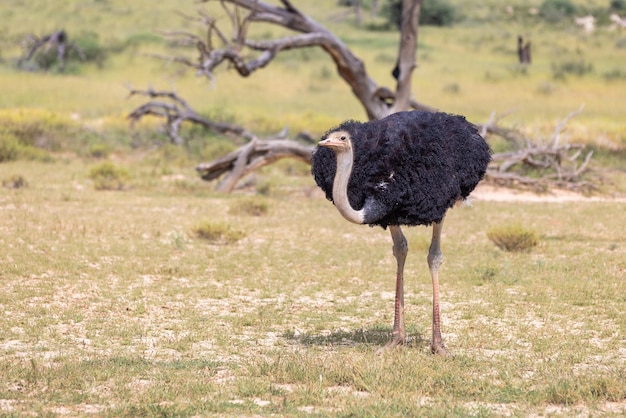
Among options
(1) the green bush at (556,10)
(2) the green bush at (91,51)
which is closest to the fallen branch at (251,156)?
(2) the green bush at (91,51)

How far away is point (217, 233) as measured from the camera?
1375 cm

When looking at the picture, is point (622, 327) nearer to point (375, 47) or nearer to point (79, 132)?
point (79, 132)

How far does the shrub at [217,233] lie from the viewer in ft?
44.8

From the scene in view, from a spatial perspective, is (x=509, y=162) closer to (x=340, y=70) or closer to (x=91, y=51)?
(x=340, y=70)

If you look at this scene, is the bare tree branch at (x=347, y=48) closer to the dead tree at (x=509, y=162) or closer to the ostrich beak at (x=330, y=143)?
the dead tree at (x=509, y=162)

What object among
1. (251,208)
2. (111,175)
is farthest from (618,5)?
(251,208)

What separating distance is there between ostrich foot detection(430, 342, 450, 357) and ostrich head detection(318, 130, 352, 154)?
180 centimetres

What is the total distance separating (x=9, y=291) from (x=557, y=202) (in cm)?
1155

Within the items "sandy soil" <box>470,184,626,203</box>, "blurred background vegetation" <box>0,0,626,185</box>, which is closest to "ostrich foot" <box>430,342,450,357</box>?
"sandy soil" <box>470,184,626,203</box>

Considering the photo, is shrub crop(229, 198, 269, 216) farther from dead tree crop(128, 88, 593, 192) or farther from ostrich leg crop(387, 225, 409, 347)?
ostrich leg crop(387, 225, 409, 347)

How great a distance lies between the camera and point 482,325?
9242 millimetres

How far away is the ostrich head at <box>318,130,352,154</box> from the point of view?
713 cm

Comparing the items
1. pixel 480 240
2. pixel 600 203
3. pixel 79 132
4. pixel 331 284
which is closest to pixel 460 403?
pixel 331 284

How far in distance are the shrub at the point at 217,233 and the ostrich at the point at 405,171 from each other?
5.61 meters
